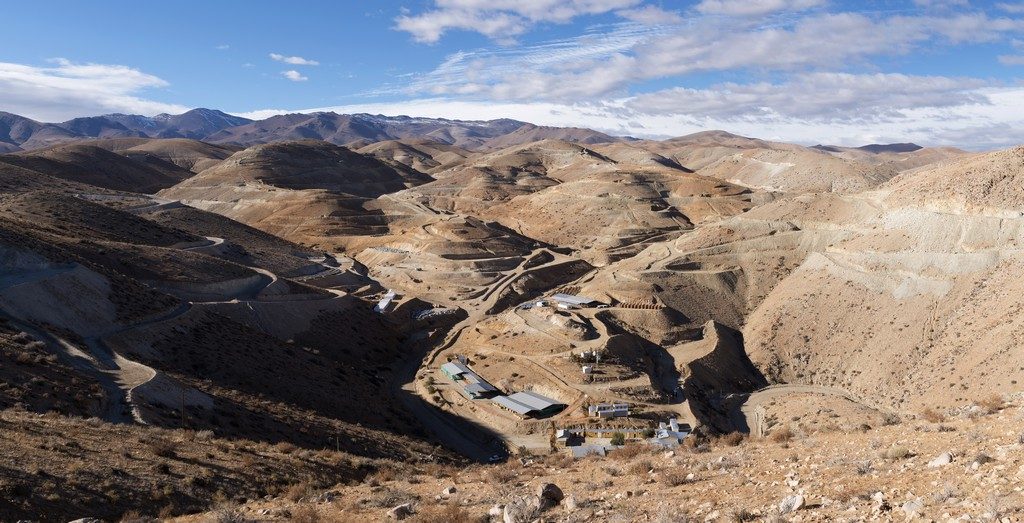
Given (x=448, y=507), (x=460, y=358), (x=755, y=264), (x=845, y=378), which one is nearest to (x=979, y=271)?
(x=845, y=378)

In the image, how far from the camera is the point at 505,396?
45219 millimetres

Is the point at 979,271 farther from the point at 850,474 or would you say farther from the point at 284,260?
the point at 284,260

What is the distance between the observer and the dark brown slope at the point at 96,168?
15588cm

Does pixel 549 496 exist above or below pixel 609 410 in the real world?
above

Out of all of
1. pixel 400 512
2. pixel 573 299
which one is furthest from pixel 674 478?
pixel 573 299

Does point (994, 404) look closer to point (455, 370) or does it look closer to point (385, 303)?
point (455, 370)

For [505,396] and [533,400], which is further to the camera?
[505,396]

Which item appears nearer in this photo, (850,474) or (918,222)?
(850,474)

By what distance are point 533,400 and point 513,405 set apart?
64.0 inches

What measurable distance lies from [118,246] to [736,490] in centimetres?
5482

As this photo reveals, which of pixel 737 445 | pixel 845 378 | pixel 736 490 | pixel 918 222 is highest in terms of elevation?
pixel 918 222

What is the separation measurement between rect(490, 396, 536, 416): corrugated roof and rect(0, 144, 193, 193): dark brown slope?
147639 millimetres

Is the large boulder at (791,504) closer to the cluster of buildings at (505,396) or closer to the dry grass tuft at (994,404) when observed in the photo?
the dry grass tuft at (994,404)

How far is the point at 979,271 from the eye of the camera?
51062mm
